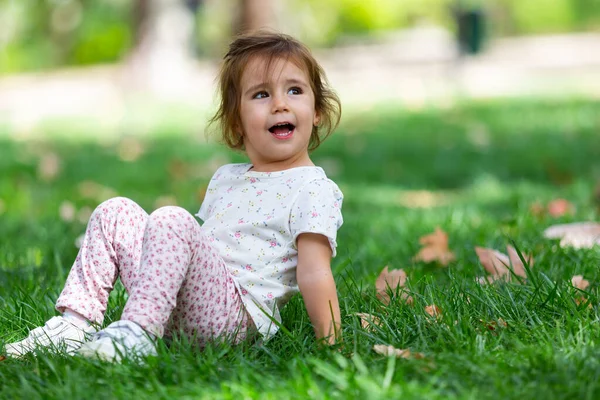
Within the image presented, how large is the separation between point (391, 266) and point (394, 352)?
1183mm

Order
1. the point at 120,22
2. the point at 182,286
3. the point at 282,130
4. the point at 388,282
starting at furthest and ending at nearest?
the point at 120,22, the point at 388,282, the point at 282,130, the point at 182,286

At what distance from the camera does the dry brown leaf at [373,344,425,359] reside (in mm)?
1982

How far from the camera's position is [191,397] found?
1798 mm

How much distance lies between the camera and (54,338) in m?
2.31

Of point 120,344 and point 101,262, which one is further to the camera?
point 101,262

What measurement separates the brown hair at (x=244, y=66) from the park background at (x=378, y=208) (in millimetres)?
457

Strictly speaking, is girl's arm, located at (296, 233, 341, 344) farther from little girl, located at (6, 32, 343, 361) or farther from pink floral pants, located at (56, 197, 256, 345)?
pink floral pants, located at (56, 197, 256, 345)

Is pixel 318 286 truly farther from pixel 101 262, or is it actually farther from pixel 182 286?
pixel 101 262

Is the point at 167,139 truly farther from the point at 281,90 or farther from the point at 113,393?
the point at 113,393

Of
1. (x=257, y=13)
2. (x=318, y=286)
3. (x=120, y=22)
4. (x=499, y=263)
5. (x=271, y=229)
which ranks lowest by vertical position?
(x=499, y=263)

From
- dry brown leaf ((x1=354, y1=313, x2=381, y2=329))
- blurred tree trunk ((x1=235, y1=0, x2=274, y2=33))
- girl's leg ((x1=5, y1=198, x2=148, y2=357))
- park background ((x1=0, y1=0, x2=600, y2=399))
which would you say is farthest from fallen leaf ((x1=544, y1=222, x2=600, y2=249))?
blurred tree trunk ((x1=235, y1=0, x2=274, y2=33))

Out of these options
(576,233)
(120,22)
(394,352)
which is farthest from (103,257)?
(120,22)

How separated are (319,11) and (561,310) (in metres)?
35.4

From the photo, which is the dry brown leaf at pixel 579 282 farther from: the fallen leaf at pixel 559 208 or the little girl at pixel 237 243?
the fallen leaf at pixel 559 208
